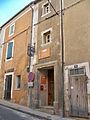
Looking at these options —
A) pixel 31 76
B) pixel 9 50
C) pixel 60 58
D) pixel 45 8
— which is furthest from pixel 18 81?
pixel 45 8

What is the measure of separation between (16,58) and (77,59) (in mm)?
7582

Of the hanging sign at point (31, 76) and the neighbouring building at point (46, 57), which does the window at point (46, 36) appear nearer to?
the neighbouring building at point (46, 57)

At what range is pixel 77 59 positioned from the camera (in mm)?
11125

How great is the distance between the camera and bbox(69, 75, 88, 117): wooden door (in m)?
10.3

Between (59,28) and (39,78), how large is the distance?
3.67 metres

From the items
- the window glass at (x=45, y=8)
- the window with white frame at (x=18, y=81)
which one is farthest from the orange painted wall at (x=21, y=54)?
the window glass at (x=45, y=8)

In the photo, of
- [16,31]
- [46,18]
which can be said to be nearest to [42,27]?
[46,18]

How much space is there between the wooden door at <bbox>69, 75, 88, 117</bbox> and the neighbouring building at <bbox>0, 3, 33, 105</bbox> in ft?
15.6

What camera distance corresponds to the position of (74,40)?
456 inches

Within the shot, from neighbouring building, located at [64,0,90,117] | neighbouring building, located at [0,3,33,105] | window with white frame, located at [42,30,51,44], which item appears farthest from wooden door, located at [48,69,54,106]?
neighbouring building, located at [64,0,90,117]

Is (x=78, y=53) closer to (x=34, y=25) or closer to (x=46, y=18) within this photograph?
(x=46, y=18)

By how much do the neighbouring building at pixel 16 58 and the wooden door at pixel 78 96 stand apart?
→ 4.75 m

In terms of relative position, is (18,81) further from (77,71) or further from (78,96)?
(78,96)

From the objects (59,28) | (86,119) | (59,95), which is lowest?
(86,119)
